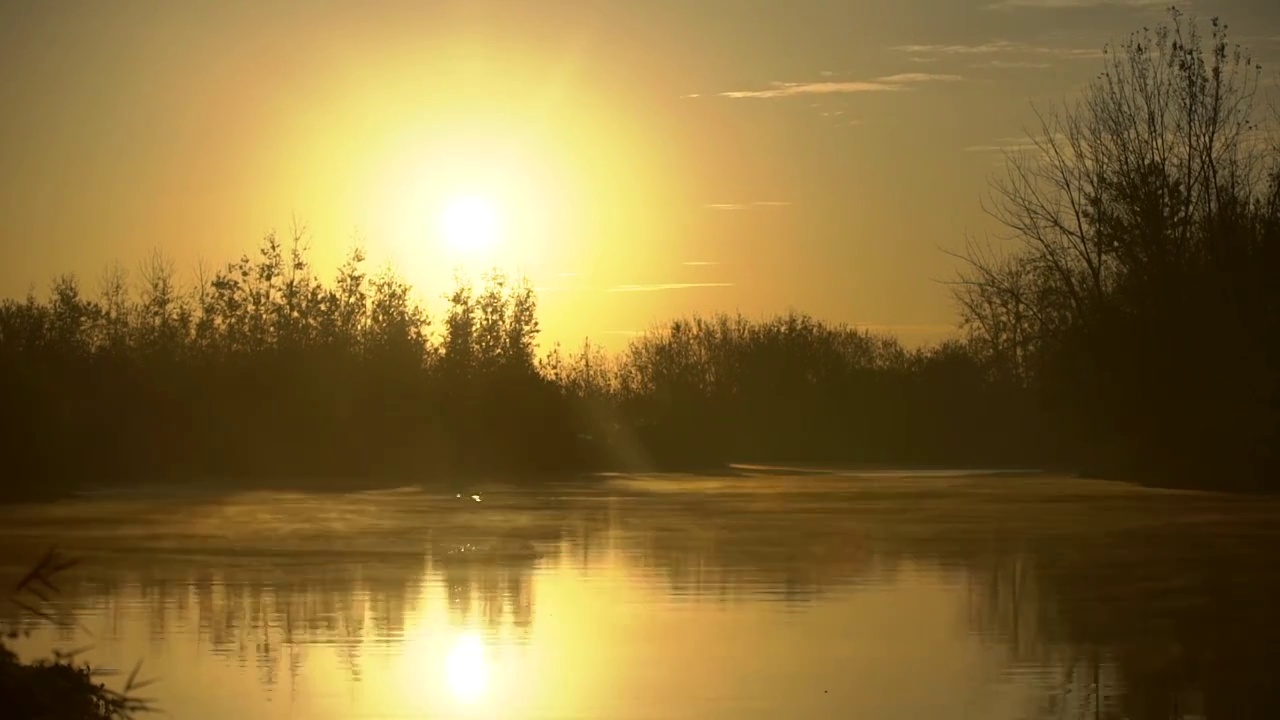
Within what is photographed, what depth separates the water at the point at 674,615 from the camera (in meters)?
11.2

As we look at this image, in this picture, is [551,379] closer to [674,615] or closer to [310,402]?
[310,402]

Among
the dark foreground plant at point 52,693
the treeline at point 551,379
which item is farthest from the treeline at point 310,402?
the dark foreground plant at point 52,693

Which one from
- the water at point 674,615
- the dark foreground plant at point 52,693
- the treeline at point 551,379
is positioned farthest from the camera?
the treeline at point 551,379

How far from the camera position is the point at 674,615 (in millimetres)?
15820

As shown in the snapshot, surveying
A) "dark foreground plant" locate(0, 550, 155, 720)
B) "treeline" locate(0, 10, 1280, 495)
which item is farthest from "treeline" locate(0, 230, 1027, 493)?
"dark foreground plant" locate(0, 550, 155, 720)

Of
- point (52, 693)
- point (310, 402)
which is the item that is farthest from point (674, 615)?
point (310, 402)

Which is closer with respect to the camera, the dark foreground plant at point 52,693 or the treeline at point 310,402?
the dark foreground plant at point 52,693

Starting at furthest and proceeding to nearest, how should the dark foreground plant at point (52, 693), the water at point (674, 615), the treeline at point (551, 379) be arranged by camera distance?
the treeline at point (551, 379) → the water at point (674, 615) → the dark foreground plant at point (52, 693)

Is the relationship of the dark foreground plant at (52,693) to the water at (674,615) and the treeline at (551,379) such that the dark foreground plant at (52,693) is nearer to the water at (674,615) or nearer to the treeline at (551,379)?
the water at (674,615)

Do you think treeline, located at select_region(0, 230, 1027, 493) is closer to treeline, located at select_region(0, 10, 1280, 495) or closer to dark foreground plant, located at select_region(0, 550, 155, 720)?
treeline, located at select_region(0, 10, 1280, 495)

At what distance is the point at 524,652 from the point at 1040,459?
7980 cm

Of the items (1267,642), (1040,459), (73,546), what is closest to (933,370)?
(1040,459)

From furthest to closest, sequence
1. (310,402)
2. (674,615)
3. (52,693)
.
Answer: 1. (310,402)
2. (674,615)
3. (52,693)

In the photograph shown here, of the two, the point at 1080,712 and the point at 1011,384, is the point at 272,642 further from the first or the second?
the point at 1011,384
